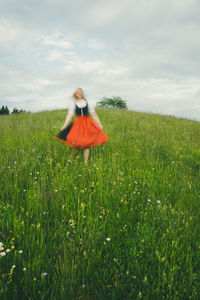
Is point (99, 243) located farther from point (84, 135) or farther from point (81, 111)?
point (81, 111)

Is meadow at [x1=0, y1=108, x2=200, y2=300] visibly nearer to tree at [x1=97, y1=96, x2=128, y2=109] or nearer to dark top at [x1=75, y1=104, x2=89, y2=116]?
dark top at [x1=75, y1=104, x2=89, y2=116]

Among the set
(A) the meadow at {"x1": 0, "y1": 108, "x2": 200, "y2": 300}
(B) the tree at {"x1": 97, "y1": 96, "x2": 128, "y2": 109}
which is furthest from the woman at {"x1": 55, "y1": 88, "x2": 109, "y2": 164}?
(B) the tree at {"x1": 97, "y1": 96, "x2": 128, "y2": 109}

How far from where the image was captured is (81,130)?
4.91m

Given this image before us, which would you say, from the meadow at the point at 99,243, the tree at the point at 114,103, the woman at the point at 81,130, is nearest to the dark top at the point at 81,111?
the woman at the point at 81,130

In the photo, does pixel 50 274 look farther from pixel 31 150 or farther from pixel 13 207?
pixel 31 150

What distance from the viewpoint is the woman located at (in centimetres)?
477

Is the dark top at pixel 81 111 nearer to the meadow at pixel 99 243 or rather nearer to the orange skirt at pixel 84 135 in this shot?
the orange skirt at pixel 84 135

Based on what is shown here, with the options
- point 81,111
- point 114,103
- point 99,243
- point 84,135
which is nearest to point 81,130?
point 84,135

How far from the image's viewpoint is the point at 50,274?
1.70 meters

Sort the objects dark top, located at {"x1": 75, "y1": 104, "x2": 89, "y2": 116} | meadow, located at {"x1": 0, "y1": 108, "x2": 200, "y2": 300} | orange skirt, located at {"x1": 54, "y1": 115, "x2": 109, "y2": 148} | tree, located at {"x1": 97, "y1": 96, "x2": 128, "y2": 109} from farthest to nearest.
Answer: tree, located at {"x1": 97, "y1": 96, "x2": 128, "y2": 109}
dark top, located at {"x1": 75, "y1": 104, "x2": 89, "y2": 116}
orange skirt, located at {"x1": 54, "y1": 115, "x2": 109, "y2": 148}
meadow, located at {"x1": 0, "y1": 108, "x2": 200, "y2": 300}

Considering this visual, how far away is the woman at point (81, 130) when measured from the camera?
15.7 feet

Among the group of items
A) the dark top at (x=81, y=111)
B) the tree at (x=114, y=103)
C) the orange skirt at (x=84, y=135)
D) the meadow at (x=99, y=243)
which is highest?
the tree at (x=114, y=103)

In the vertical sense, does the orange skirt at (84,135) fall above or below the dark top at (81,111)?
below

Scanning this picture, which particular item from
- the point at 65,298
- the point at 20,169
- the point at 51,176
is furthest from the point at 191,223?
the point at 20,169
